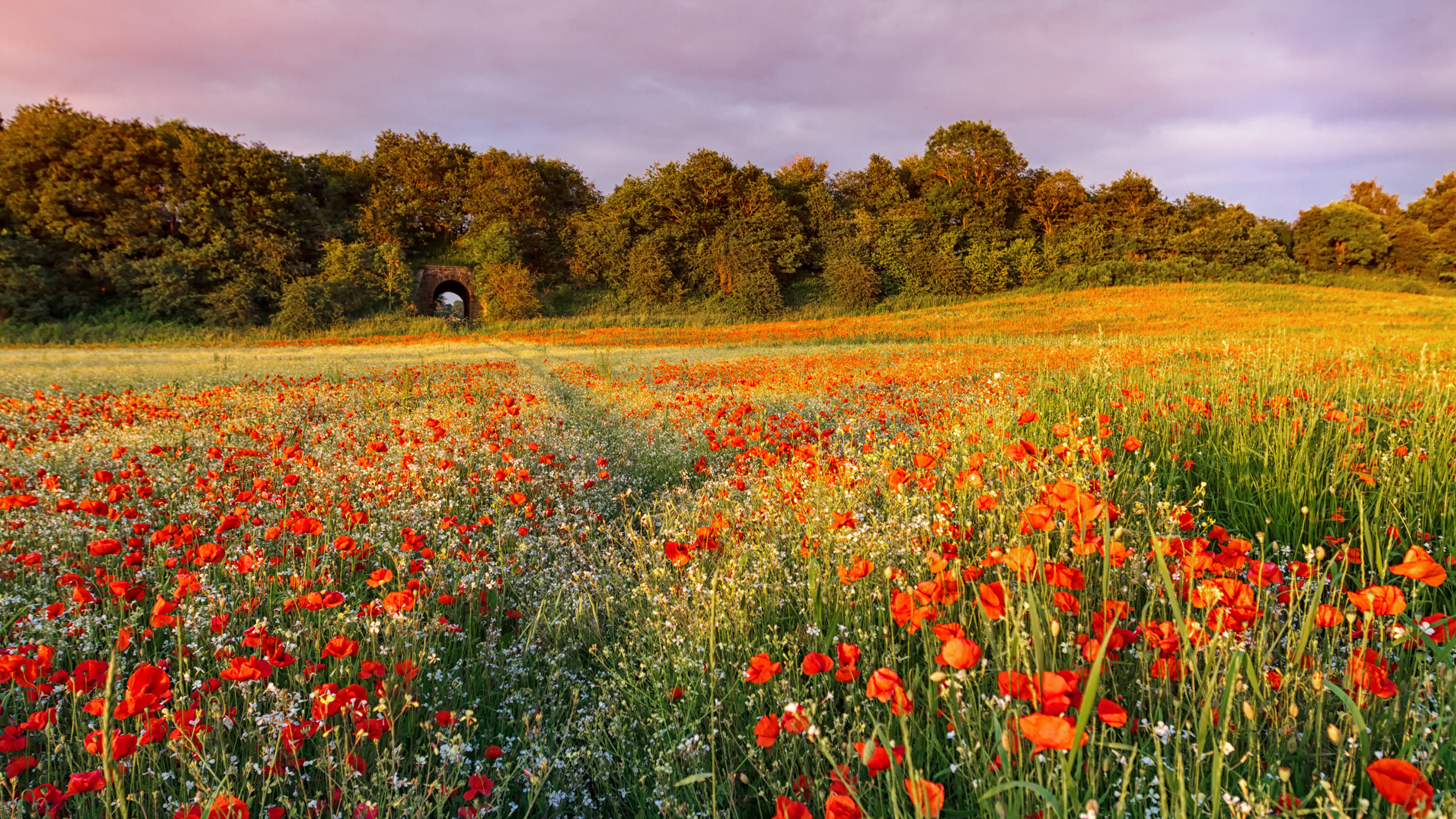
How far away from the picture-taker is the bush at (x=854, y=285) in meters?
39.2

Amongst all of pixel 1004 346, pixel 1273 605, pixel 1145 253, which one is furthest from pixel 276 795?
pixel 1145 253

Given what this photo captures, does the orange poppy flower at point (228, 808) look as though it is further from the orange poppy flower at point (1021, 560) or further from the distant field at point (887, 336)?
the distant field at point (887, 336)

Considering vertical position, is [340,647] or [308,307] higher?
[308,307]

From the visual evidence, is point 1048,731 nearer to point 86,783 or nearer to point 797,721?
point 797,721

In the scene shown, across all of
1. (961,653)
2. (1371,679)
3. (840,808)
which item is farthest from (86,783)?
(1371,679)

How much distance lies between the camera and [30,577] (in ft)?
9.16

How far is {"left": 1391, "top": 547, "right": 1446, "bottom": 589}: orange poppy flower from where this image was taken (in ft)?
4.14

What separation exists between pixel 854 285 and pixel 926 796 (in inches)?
1573

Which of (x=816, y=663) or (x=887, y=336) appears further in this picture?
(x=887, y=336)

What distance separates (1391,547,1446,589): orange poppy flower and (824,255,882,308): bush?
3867 cm

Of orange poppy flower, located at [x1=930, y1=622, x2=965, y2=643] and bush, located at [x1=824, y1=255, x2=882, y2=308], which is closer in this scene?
orange poppy flower, located at [x1=930, y1=622, x2=965, y2=643]

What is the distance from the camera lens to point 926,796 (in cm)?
98

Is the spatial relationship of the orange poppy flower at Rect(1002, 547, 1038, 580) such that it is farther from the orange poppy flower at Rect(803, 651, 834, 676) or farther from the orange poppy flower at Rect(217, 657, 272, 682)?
the orange poppy flower at Rect(217, 657, 272, 682)

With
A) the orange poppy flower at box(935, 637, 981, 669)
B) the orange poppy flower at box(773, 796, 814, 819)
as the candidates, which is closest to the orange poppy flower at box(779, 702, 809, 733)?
the orange poppy flower at box(773, 796, 814, 819)
